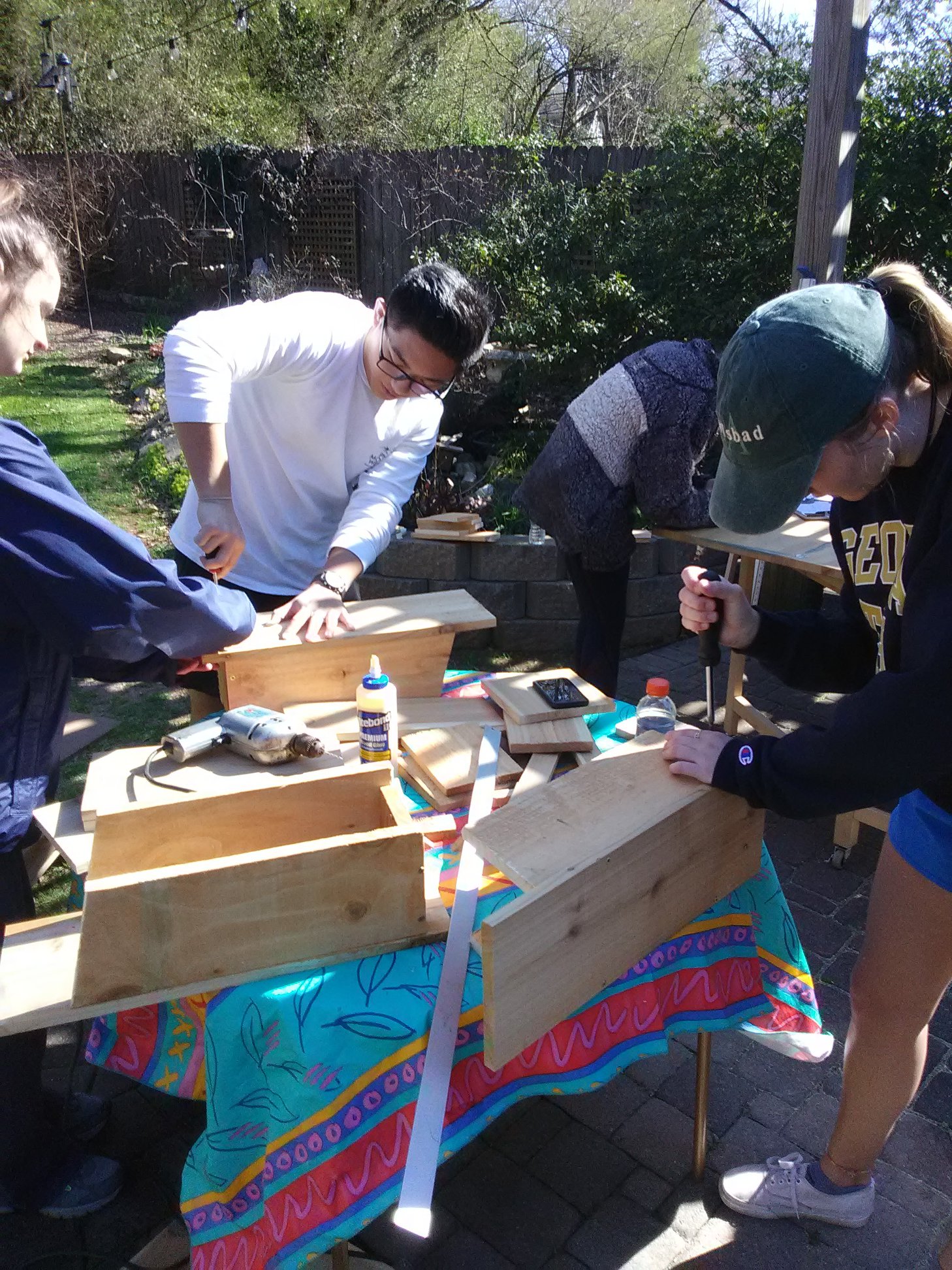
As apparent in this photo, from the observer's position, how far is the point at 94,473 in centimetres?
737

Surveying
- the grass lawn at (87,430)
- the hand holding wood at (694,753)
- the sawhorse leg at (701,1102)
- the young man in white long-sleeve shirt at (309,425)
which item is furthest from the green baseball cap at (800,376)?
the grass lawn at (87,430)

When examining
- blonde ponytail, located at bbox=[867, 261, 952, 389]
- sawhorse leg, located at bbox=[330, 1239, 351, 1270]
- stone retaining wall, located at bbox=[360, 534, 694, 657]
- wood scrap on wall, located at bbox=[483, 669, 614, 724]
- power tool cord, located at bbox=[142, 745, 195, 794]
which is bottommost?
sawhorse leg, located at bbox=[330, 1239, 351, 1270]

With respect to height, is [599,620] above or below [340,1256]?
above

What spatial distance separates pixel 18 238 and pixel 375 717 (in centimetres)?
101

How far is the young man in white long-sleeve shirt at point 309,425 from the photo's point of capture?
7.06ft

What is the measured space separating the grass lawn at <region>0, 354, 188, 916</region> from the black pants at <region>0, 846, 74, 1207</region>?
117cm

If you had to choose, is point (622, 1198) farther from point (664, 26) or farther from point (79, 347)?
point (664, 26)

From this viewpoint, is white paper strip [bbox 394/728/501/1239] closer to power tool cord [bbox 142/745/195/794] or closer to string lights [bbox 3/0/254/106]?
power tool cord [bbox 142/745/195/794]

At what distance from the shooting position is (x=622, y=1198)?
210cm

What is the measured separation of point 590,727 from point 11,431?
4.42 ft

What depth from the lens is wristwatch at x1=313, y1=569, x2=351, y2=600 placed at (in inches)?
92.6

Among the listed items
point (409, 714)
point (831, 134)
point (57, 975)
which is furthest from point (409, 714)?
point (831, 134)

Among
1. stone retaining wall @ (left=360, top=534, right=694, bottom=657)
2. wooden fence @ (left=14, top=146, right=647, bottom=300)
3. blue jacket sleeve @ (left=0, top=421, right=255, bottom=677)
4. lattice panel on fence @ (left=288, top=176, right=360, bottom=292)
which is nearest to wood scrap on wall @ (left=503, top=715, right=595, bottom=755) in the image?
blue jacket sleeve @ (left=0, top=421, right=255, bottom=677)

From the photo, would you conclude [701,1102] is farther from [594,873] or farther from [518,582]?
[518,582]
